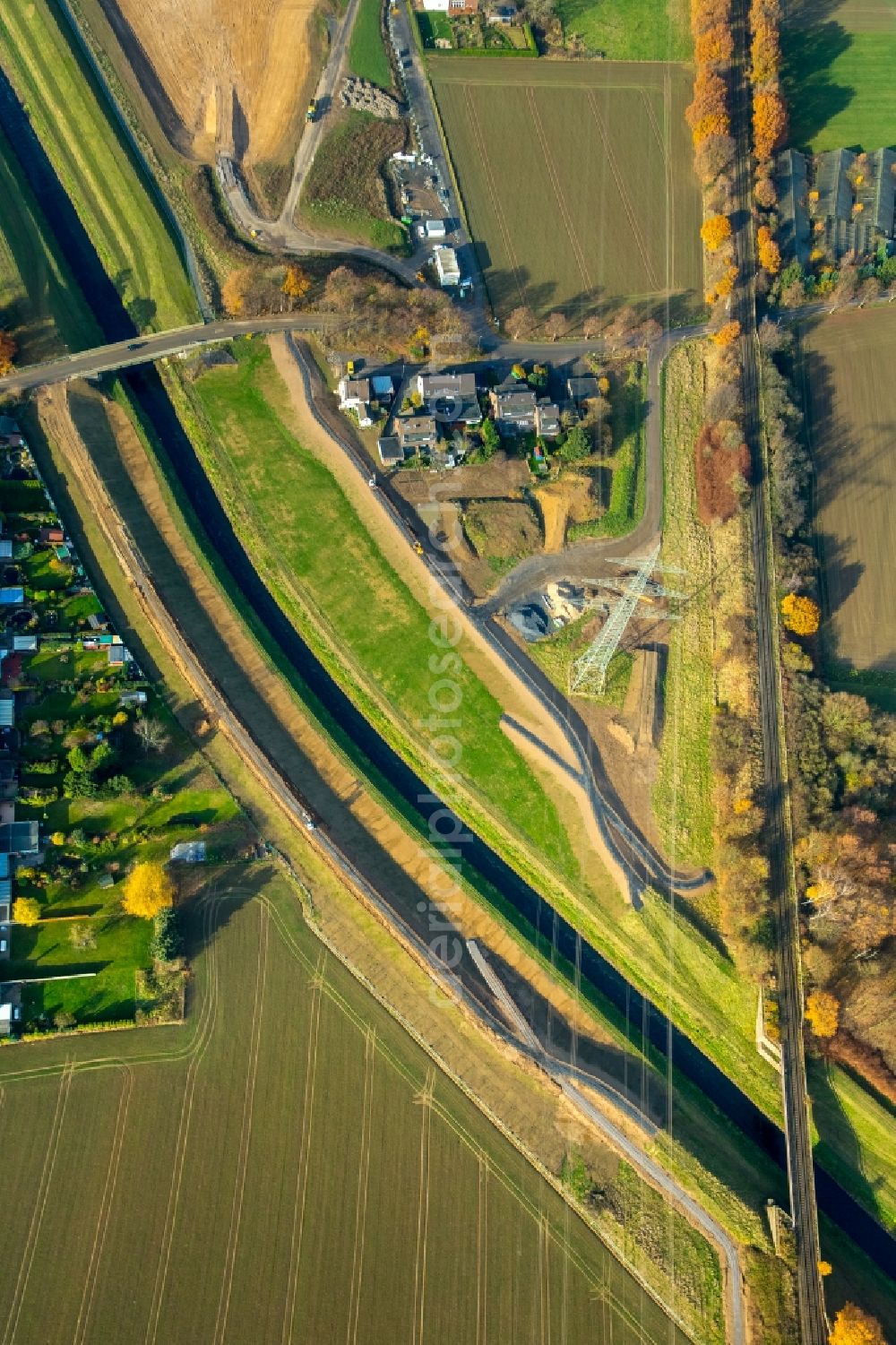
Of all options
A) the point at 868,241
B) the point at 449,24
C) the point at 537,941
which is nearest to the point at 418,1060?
the point at 537,941

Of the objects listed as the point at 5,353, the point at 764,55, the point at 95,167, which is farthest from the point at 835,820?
the point at 95,167

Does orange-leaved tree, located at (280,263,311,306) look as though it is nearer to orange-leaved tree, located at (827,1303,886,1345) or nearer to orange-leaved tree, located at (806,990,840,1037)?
orange-leaved tree, located at (806,990,840,1037)

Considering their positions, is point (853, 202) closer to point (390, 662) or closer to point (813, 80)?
point (813, 80)

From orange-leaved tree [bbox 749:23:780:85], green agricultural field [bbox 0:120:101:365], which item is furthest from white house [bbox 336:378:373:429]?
orange-leaved tree [bbox 749:23:780:85]

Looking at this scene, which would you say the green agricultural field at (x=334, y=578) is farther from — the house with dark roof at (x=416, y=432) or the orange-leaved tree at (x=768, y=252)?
the orange-leaved tree at (x=768, y=252)

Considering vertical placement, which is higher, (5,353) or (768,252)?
(768,252)

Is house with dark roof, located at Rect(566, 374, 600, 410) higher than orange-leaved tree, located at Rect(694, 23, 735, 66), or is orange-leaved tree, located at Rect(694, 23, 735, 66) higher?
orange-leaved tree, located at Rect(694, 23, 735, 66)

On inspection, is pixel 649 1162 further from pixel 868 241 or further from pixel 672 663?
pixel 868 241
